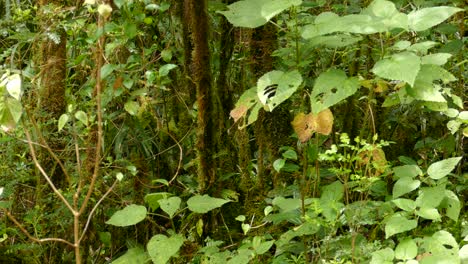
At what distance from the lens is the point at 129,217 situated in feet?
8.21

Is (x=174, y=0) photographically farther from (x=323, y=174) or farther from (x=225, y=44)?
(x=323, y=174)

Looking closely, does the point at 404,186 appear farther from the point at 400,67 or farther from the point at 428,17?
the point at 428,17

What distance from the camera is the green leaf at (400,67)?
2.06 metres

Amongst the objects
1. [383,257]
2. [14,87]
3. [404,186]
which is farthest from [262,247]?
[14,87]

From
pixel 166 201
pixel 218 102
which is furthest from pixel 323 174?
pixel 166 201

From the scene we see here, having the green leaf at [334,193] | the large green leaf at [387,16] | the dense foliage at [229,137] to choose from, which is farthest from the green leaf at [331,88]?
the green leaf at [334,193]

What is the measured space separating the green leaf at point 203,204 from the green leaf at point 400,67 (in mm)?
841

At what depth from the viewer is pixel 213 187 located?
298 centimetres

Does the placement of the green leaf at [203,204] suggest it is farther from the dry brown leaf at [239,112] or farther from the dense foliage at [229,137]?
the dry brown leaf at [239,112]

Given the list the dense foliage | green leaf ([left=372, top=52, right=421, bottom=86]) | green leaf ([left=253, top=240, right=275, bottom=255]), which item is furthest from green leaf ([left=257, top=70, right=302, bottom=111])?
green leaf ([left=253, top=240, right=275, bottom=255])

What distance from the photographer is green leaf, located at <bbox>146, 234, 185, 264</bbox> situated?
2400 millimetres

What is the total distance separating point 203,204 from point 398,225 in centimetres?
79

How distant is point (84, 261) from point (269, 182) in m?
1.01

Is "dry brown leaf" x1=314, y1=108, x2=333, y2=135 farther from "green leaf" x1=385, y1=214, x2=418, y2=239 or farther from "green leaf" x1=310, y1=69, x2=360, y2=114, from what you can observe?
"green leaf" x1=385, y1=214, x2=418, y2=239
